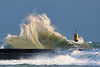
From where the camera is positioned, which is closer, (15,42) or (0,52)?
(0,52)

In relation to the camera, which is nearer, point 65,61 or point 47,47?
point 65,61

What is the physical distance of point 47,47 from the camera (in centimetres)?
2111

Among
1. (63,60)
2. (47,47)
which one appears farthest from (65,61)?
(47,47)

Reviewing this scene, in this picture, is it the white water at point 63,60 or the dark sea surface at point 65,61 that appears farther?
the white water at point 63,60

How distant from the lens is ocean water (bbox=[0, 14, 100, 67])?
1664 cm

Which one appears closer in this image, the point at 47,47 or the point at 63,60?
the point at 63,60

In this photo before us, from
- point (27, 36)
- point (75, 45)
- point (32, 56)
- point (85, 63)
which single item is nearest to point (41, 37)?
point (27, 36)

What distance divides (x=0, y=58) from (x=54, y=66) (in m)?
3.84

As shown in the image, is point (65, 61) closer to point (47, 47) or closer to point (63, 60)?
point (63, 60)

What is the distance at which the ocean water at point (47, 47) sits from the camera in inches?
655

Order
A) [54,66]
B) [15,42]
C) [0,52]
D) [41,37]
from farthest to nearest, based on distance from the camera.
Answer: [41,37] → [15,42] → [0,52] → [54,66]

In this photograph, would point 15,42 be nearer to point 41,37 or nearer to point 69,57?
point 41,37

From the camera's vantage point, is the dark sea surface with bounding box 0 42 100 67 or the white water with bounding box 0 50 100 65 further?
the white water with bounding box 0 50 100 65

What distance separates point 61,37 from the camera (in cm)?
2188
